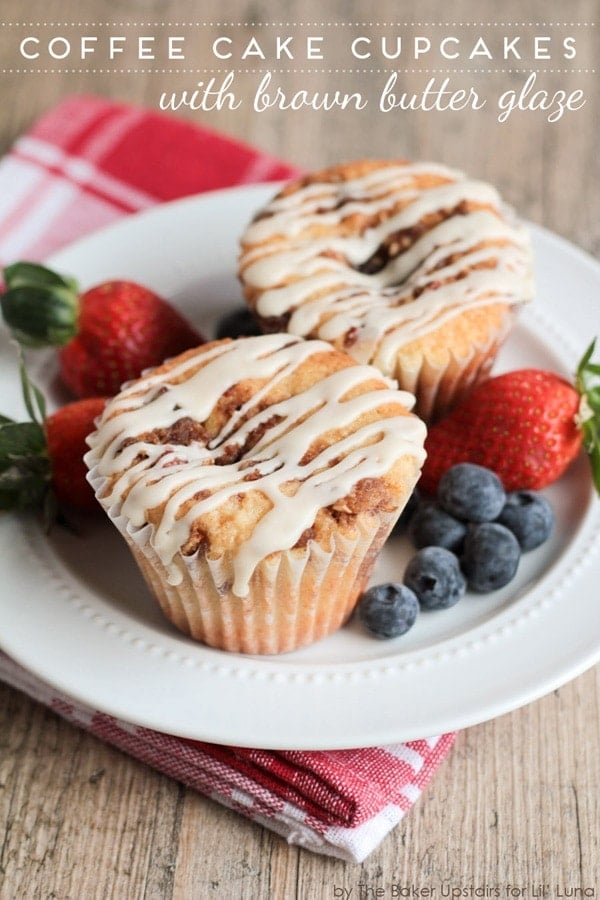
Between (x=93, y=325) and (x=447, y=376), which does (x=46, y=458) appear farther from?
(x=447, y=376)

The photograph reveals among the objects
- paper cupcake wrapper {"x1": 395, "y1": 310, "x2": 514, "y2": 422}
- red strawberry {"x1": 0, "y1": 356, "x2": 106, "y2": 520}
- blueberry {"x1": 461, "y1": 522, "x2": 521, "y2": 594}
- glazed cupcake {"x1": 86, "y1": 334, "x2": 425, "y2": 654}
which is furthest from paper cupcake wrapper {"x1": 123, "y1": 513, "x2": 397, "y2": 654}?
paper cupcake wrapper {"x1": 395, "y1": 310, "x2": 514, "y2": 422}

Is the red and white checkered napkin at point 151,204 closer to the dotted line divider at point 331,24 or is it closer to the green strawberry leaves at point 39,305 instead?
the green strawberry leaves at point 39,305

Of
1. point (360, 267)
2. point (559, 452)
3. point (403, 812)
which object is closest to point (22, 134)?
point (360, 267)

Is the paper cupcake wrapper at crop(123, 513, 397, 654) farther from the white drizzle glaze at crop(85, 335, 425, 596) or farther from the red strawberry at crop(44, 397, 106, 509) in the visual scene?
the red strawberry at crop(44, 397, 106, 509)

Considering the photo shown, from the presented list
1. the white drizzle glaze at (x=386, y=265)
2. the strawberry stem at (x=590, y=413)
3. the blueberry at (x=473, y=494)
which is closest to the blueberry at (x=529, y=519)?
the blueberry at (x=473, y=494)

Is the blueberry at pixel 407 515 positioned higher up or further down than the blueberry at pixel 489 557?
further down
